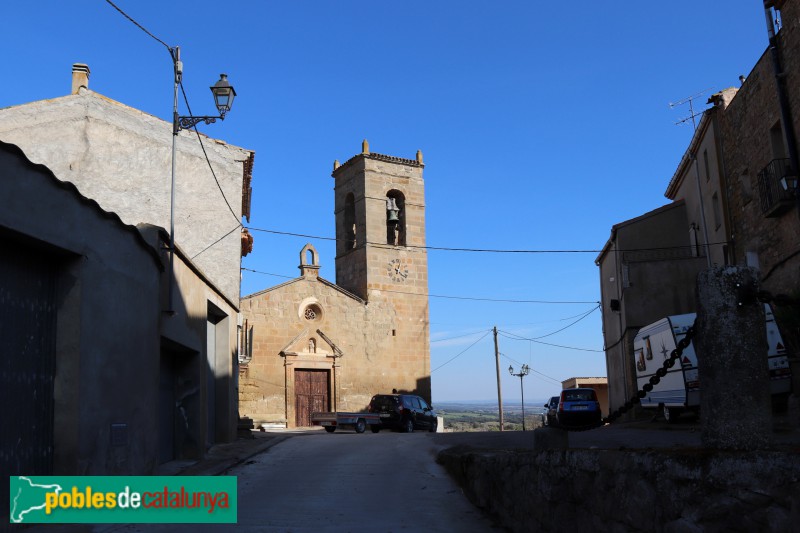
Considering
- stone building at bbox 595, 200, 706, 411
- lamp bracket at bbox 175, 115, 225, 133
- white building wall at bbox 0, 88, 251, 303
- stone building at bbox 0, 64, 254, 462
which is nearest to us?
lamp bracket at bbox 175, 115, 225, 133

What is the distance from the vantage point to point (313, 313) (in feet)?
122

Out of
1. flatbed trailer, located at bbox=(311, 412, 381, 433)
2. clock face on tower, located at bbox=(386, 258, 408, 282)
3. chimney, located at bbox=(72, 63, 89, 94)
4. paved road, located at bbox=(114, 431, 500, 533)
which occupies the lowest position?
paved road, located at bbox=(114, 431, 500, 533)

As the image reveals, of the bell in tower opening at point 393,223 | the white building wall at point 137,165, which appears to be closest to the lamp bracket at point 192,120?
the white building wall at point 137,165

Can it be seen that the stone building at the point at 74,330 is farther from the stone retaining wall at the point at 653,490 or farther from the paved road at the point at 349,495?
the stone retaining wall at the point at 653,490

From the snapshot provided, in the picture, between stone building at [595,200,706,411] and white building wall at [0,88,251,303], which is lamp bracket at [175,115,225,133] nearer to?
white building wall at [0,88,251,303]

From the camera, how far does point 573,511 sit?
5727 mm

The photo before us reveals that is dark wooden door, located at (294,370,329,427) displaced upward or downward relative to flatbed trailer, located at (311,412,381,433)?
upward

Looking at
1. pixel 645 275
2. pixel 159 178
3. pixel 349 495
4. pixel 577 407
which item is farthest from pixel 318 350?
pixel 349 495

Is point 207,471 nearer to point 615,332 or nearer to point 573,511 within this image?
point 573,511

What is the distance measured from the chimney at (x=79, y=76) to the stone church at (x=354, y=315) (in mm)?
16300

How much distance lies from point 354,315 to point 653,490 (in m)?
33.4

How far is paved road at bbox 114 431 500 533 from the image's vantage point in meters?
8.00

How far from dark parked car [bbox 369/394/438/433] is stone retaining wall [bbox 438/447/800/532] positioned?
20.2 meters

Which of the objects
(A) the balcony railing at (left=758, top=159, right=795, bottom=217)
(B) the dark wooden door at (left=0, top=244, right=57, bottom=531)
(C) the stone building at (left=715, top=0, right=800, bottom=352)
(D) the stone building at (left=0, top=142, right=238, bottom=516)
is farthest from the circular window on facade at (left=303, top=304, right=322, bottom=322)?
(B) the dark wooden door at (left=0, top=244, right=57, bottom=531)
